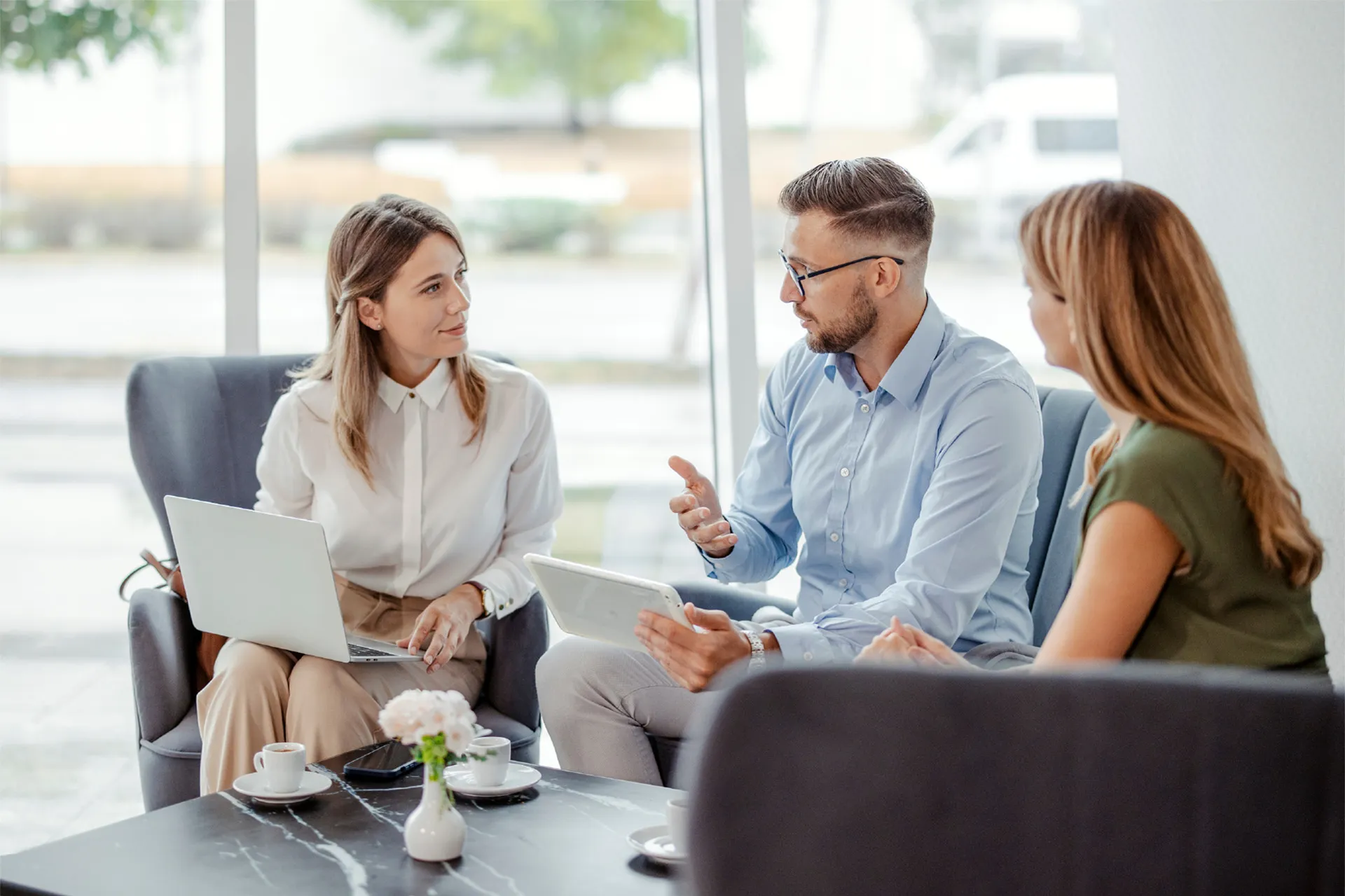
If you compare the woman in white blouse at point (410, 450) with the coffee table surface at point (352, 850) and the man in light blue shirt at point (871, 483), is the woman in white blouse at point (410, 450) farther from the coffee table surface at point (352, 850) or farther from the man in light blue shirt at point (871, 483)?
the coffee table surface at point (352, 850)

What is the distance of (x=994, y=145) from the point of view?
367 cm

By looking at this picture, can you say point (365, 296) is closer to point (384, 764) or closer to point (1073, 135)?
point (384, 764)

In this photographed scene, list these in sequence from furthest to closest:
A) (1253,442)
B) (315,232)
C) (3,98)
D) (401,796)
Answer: (315,232)
(3,98)
(401,796)
(1253,442)

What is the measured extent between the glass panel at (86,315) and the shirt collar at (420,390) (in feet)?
3.19

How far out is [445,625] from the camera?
2.29 meters

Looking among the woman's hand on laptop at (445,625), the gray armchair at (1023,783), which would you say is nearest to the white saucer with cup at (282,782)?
the woman's hand on laptop at (445,625)

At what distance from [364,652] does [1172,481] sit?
1401 millimetres

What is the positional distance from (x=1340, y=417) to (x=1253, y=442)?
3.41 feet

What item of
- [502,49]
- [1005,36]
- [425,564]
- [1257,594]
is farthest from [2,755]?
[1005,36]

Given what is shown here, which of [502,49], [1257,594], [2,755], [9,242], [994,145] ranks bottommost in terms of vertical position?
[2,755]

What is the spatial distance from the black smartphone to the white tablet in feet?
1.10

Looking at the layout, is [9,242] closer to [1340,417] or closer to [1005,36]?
[1005,36]

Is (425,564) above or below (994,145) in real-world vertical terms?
below

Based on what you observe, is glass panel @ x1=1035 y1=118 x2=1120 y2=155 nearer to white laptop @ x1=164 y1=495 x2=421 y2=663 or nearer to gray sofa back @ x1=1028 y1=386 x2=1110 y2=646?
gray sofa back @ x1=1028 y1=386 x2=1110 y2=646
